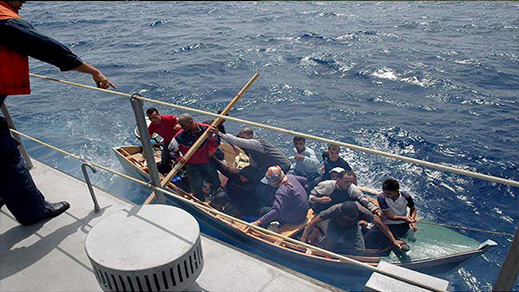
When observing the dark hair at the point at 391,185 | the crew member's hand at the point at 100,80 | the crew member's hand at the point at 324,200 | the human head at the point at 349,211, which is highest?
the crew member's hand at the point at 100,80

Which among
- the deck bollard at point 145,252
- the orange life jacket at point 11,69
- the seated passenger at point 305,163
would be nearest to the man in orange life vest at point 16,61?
the orange life jacket at point 11,69

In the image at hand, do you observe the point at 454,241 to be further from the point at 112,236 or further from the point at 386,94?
the point at 386,94

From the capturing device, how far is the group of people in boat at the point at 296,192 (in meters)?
4.75

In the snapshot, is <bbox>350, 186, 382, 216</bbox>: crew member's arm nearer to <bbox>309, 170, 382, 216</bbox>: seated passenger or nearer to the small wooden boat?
<bbox>309, 170, 382, 216</bbox>: seated passenger

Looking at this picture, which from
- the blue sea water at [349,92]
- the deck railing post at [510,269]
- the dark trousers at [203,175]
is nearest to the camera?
the deck railing post at [510,269]

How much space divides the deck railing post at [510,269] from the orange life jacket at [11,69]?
3.27 m

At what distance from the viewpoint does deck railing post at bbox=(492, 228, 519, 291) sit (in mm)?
1771

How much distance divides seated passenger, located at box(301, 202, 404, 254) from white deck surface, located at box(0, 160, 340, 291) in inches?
76.1

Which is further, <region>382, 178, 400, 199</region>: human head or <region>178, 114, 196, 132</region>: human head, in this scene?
<region>178, 114, 196, 132</region>: human head

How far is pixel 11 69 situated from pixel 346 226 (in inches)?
155

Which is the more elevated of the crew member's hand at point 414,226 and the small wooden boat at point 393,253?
the crew member's hand at point 414,226

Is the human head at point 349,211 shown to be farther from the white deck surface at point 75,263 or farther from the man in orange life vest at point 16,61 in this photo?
the man in orange life vest at point 16,61

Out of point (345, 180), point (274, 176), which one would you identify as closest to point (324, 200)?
point (345, 180)

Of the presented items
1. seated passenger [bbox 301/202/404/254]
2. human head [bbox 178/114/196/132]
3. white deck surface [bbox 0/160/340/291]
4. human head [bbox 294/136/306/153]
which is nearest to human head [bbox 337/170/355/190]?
seated passenger [bbox 301/202/404/254]
